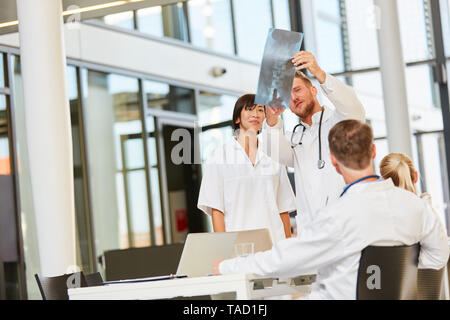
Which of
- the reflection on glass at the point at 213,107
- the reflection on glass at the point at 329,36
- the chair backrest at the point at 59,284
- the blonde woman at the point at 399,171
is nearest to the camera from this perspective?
the chair backrest at the point at 59,284

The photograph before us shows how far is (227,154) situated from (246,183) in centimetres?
20

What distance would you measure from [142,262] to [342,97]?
9.25 feet

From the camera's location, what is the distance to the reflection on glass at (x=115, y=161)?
8.72 m

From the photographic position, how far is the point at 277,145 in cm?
387

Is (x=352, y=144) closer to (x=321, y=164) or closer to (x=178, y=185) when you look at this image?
(x=321, y=164)

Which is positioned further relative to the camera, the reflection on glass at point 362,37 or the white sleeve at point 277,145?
the reflection on glass at point 362,37

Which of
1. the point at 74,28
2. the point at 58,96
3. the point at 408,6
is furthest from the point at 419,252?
the point at 408,6

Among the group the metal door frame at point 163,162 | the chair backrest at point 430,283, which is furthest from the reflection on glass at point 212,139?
the chair backrest at point 430,283

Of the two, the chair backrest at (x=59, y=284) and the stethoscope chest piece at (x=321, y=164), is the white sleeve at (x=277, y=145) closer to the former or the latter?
the stethoscope chest piece at (x=321, y=164)

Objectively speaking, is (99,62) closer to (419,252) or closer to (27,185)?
(27,185)

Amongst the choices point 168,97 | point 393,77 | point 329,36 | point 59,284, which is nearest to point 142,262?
point 59,284

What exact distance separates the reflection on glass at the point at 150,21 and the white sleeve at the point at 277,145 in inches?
239

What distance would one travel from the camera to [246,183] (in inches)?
156
